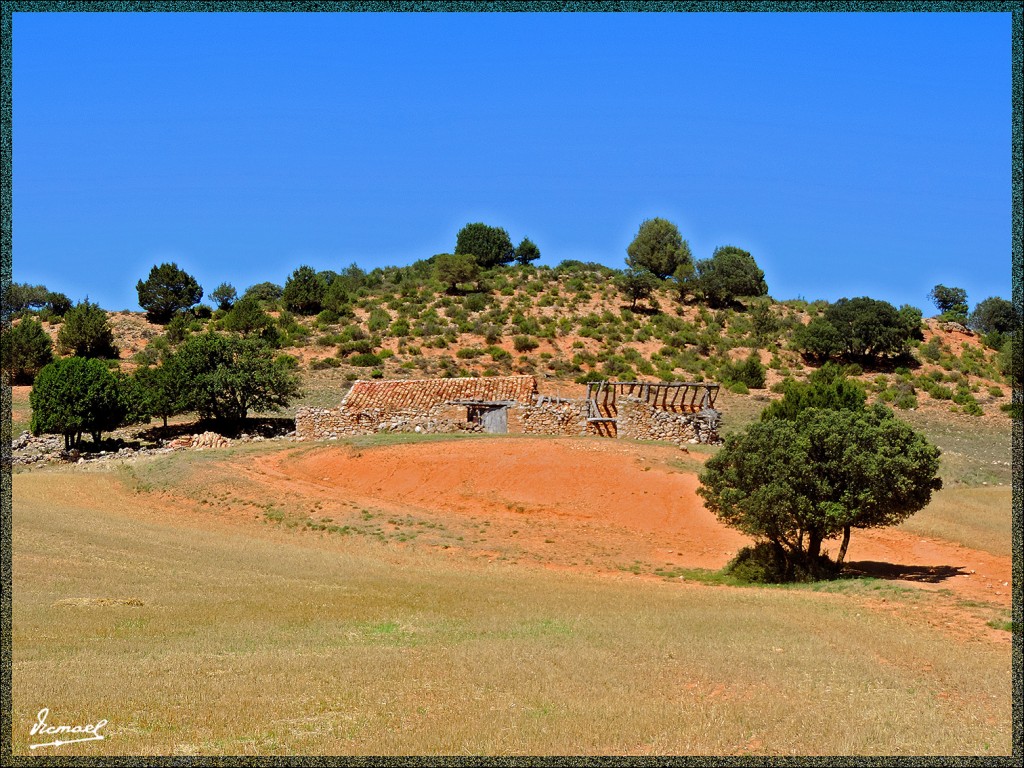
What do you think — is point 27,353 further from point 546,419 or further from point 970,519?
point 970,519

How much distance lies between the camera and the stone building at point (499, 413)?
44156mm

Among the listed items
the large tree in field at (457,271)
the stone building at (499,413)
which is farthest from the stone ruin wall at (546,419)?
the large tree in field at (457,271)

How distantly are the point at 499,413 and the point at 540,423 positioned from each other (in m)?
1.78

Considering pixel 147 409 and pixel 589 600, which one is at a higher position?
pixel 147 409

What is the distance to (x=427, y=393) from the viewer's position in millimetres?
47188

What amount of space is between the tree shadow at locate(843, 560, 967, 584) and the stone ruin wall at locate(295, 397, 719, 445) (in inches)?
650

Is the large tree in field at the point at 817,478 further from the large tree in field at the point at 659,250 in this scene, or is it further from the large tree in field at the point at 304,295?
the large tree in field at the point at 659,250

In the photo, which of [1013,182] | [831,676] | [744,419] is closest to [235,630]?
[831,676]

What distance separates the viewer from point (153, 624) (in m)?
16.6

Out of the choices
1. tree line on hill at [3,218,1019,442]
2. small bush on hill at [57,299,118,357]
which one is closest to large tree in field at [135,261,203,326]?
tree line on hill at [3,218,1019,442]

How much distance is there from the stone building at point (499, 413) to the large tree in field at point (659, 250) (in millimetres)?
49828

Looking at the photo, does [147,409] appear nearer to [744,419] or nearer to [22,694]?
[744,419]

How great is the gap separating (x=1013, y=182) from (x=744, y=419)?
46.8 metres

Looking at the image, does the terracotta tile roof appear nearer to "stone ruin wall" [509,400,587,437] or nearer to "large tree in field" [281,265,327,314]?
"stone ruin wall" [509,400,587,437]
